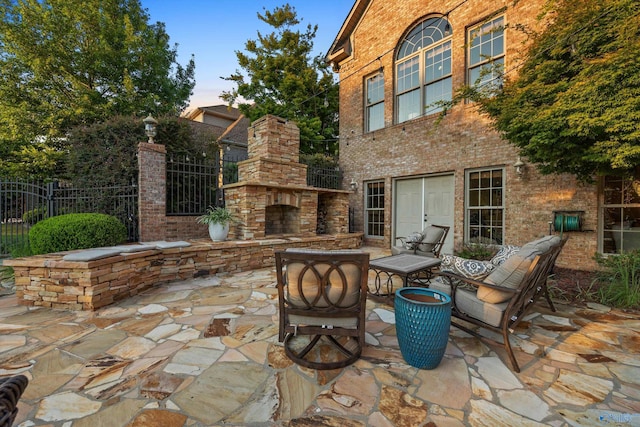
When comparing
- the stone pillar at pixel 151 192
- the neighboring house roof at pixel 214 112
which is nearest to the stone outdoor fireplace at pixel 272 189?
the stone pillar at pixel 151 192

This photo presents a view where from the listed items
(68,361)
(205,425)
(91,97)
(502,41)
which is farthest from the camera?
(91,97)

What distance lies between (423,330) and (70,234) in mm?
5471

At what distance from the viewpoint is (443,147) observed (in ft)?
22.9

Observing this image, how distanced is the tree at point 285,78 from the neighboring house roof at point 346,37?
5.42ft

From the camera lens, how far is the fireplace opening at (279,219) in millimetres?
7230

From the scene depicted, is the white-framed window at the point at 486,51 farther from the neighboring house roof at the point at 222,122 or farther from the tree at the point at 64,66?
the tree at the point at 64,66

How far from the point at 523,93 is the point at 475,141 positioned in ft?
7.93

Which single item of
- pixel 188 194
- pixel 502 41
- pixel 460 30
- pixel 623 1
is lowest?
pixel 188 194

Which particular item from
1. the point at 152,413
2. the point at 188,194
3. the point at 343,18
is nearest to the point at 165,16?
the point at 343,18

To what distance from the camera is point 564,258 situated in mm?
5438

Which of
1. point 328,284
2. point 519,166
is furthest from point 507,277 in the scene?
point 519,166

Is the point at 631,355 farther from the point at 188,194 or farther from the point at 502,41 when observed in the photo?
the point at 188,194

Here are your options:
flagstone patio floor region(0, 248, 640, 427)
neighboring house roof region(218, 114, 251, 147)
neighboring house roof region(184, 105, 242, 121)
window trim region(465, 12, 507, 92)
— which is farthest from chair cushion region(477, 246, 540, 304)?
neighboring house roof region(184, 105, 242, 121)

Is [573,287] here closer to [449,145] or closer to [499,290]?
[499,290]
